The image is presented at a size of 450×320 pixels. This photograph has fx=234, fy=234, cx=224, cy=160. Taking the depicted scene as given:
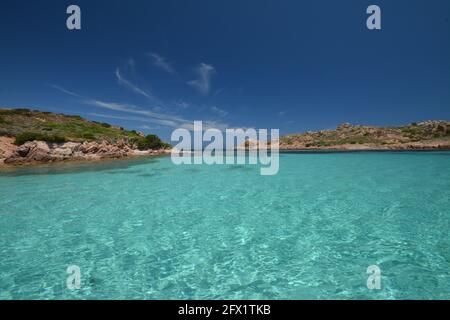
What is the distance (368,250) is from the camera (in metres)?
6.80

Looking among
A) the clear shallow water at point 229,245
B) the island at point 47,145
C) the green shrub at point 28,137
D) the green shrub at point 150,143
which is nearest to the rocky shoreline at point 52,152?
the island at point 47,145

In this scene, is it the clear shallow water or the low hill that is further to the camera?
the low hill

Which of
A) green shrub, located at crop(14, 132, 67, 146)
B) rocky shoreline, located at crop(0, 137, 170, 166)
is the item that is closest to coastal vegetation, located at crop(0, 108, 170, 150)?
green shrub, located at crop(14, 132, 67, 146)

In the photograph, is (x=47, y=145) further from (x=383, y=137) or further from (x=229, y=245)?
(x=383, y=137)

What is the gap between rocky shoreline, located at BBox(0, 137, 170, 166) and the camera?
30425mm

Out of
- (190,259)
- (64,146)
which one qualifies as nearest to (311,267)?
(190,259)

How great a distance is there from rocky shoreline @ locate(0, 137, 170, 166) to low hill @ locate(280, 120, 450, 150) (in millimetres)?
66249

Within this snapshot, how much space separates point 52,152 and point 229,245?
1427 inches

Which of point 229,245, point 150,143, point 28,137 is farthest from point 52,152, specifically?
point 229,245

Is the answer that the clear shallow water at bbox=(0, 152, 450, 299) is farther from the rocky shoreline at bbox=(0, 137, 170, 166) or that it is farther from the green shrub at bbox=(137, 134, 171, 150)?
the green shrub at bbox=(137, 134, 171, 150)

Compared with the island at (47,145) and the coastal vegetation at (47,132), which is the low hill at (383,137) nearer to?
the coastal vegetation at (47,132)

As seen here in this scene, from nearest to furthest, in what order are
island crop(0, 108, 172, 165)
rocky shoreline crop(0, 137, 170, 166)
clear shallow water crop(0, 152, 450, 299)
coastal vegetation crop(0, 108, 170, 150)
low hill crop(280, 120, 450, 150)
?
clear shallow water crop(0, 152, 450, 299) → rocky shoreline crop(0, 137, 170, 166) → island crop(0, 108, 172, 165) → coastal vegetation crop(0, 108, 170, 150) → low hill crop(280, 120, 450, 150)

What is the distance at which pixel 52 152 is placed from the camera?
1321 inches
